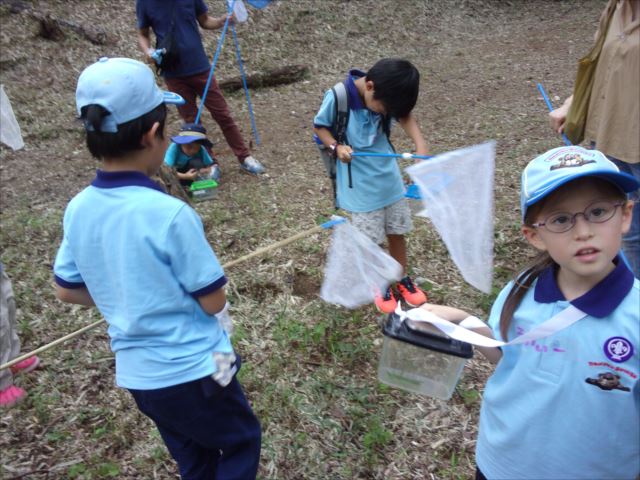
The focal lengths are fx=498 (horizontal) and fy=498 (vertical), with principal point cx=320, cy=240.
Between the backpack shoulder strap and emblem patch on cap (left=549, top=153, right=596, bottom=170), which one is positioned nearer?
emblem patch on cap (left=549, top=153, right=596, bottom=170)

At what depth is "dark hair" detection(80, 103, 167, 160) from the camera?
1548 mm

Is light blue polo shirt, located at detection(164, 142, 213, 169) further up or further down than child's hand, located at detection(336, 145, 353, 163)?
further down

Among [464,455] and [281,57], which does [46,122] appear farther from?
[464,455]

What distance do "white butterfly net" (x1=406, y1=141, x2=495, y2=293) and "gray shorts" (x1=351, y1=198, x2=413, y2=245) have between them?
2.73 ft

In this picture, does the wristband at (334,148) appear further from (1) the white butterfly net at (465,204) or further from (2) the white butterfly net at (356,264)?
(1) the white butterfly net at (465,204)

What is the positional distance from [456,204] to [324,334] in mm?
1446

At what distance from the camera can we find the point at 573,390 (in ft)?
4.39

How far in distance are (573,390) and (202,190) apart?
444cm

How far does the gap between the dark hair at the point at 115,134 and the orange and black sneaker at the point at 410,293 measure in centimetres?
228

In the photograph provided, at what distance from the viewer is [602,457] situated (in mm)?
1355

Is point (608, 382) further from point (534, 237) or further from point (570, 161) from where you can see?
point (570, 161)

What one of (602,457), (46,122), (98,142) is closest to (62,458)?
(98,142)

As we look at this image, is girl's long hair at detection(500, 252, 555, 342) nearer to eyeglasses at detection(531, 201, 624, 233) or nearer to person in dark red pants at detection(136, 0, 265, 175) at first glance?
eyeglasses at detection(531, 201, 624, 233)

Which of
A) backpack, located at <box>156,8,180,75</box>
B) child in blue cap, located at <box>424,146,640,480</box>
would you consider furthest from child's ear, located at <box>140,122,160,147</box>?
backpack, located at <box>156,8,180,75</box>
